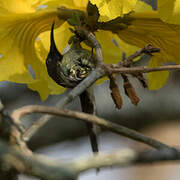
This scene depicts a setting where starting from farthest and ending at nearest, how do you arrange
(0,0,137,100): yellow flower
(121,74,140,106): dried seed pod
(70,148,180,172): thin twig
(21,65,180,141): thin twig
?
(0,0,137,100): yellow flower → (121,74,140,106): dried seed pod → (21,65,180,141): thin twig → (70,148,180,172): thin twig

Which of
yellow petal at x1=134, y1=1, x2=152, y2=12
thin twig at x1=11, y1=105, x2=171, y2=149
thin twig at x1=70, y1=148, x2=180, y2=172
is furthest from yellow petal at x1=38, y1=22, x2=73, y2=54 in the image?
thin twig at x1=70, y1=148, x2=180, y2=172

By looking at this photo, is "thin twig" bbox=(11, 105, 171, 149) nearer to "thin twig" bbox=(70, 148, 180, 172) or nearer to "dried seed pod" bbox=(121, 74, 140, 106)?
"thin twig" bbox=(70, 148, 180, 172)

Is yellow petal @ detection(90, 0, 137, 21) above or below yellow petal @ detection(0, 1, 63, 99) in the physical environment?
above

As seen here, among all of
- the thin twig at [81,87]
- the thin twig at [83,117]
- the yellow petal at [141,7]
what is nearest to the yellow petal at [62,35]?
the yellow petal at [141,7]

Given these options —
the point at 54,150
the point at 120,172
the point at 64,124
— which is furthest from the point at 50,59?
the point at 120,172

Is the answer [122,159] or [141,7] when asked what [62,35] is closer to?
[141,7]

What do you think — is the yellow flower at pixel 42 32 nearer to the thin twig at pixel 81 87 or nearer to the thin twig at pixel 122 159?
the thin twig at pixel 81 87

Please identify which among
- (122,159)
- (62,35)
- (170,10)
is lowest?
(62,35)

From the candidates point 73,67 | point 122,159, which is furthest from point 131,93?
point 122,159
